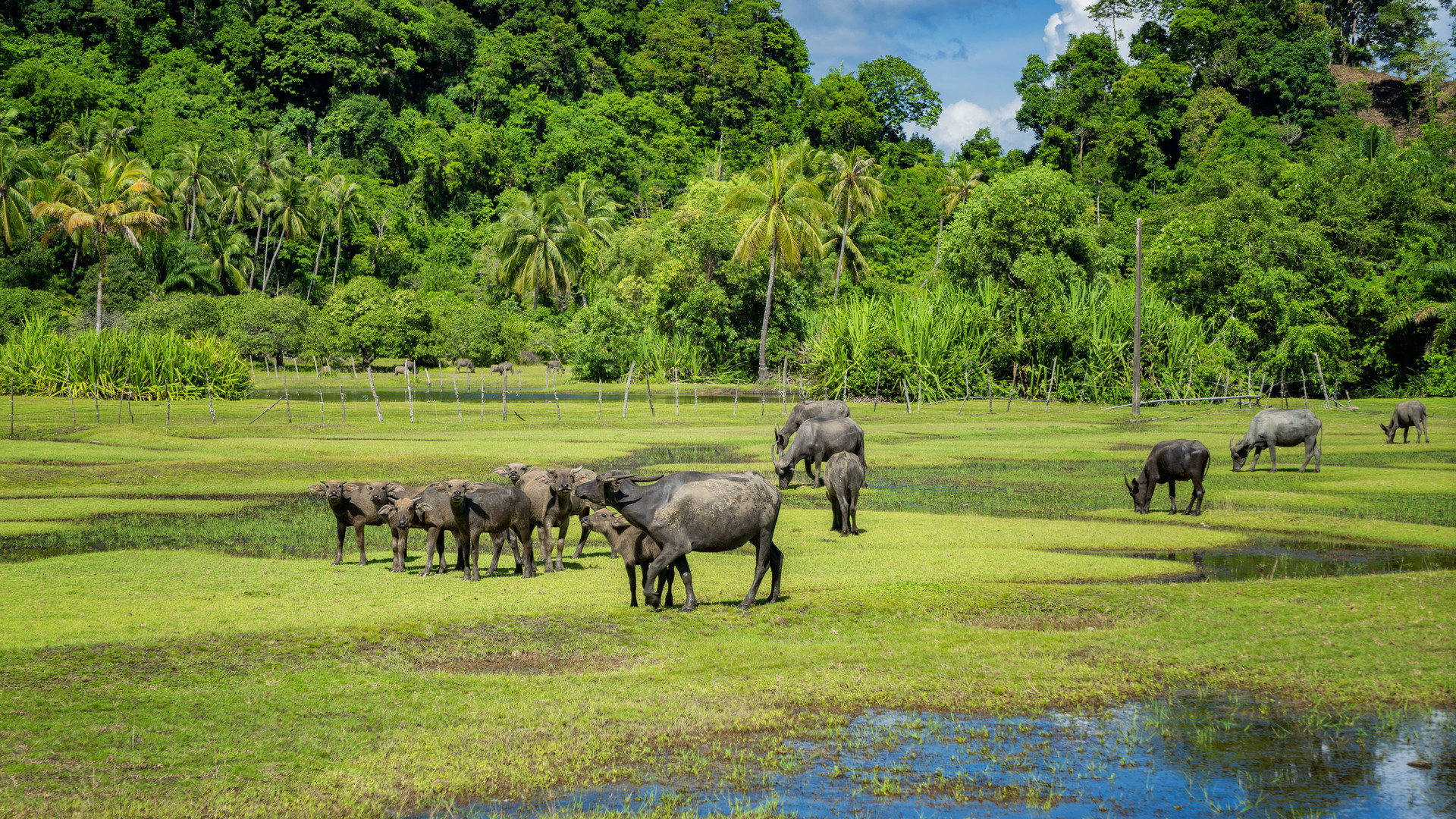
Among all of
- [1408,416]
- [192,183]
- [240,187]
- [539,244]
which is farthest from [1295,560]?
[240,187]

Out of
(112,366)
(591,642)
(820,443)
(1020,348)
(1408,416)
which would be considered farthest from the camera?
(1020,348)

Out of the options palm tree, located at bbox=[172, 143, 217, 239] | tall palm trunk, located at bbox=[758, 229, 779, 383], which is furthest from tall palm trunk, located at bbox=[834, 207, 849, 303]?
palm tree, located at bbox=[172, 143, 217, 239]

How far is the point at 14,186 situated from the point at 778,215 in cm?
4645

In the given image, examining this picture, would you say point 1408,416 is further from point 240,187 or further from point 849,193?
point 240,187

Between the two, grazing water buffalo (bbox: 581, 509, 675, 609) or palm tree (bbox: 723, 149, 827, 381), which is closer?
grazing water buffalo (bbox: 581, 509, 675, 609)

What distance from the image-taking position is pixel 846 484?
17156 mm

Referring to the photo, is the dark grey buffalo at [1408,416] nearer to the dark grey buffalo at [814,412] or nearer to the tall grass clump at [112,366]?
the dark grey buffalo at [814,412]

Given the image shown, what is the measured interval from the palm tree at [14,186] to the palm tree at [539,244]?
30172mm

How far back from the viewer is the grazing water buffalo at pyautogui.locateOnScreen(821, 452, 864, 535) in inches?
674

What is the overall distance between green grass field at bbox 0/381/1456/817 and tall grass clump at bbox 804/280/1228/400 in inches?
1044

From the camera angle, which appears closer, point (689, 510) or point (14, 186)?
point (689, 510)

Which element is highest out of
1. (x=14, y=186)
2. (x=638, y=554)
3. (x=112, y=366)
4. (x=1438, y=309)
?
(x=14, y=186)

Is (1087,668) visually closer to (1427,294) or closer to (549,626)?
(549,626)

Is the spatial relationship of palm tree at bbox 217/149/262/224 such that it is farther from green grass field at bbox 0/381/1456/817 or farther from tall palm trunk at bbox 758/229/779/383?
green grass field at bbox 0/381/1456/817
